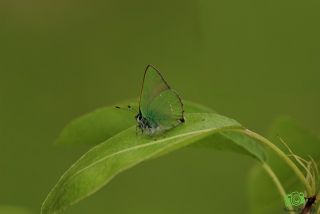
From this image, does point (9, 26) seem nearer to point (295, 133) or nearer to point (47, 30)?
point (47, 30)

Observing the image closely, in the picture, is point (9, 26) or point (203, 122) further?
point (9, 26)

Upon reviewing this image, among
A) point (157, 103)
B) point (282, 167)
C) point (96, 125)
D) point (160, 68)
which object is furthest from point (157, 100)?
point (160, 68)

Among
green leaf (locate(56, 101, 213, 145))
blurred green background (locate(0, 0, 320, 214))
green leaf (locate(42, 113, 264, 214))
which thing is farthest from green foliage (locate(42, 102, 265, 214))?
blurred green background (locate(0, 0, 320, 214))

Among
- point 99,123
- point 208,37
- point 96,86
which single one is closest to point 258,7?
point 208,37

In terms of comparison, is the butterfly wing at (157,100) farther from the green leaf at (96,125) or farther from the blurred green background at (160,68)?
the blurred green background at (160,68)

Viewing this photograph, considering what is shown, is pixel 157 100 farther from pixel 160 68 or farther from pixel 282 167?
pixel 160 68

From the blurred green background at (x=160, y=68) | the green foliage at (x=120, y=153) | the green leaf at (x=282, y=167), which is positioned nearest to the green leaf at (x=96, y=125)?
the green foliage at (x=120, y=153)
